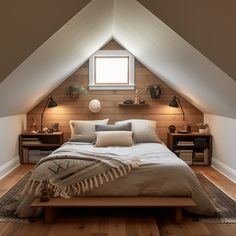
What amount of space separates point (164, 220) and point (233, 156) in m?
1.96

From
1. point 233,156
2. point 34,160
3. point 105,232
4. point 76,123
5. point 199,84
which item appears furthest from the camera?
point 34,160

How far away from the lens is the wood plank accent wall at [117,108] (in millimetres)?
6117

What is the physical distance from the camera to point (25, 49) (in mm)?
3082

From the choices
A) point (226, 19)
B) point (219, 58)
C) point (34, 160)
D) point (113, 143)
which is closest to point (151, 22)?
point (219, 58)

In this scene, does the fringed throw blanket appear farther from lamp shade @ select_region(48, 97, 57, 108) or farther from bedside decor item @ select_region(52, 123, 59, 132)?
bedside decor item @ select_region(52, 123, 59, 132)

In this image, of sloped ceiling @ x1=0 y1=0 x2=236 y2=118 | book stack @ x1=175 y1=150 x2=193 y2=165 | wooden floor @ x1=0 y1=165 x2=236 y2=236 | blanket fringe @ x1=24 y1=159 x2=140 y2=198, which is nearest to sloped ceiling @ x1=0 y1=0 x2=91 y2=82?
sloped ceiling @ x1=0 y1=0 x2=236 y2=118

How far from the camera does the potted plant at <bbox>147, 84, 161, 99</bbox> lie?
6.00 metres

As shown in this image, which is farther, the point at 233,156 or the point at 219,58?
the point at 233,156

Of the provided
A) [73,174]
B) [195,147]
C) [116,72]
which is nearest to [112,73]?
[116,72]

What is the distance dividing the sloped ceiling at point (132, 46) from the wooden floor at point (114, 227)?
4.71 feet

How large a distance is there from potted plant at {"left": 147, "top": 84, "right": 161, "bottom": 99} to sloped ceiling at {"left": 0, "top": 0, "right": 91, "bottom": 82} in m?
3.12

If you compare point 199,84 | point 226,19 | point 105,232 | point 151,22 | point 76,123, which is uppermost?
point 151,22

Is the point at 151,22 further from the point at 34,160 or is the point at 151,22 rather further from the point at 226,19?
the point at 34,160

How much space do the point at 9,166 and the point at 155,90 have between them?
113 inches
